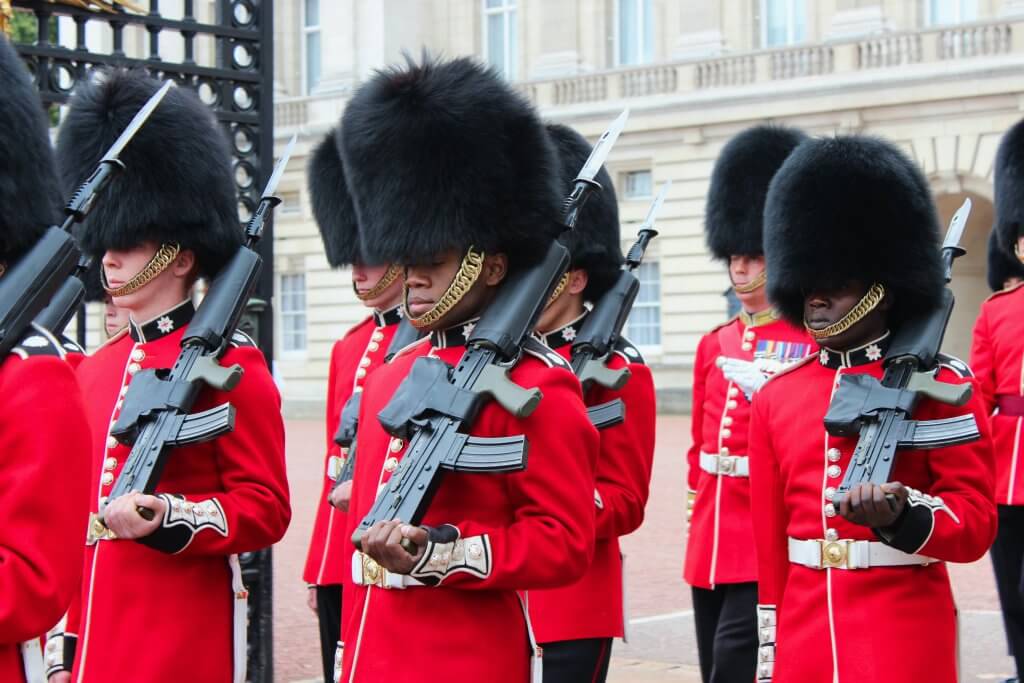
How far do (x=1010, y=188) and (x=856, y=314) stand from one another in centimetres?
273

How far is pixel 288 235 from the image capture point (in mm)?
25750

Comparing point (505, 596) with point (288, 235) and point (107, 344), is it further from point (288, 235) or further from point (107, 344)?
point (288, 235)

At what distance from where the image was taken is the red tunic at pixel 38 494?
245cm

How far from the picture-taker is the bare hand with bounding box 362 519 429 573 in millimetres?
2912

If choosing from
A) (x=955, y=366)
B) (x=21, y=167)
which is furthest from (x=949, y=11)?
(x=21, y=167)

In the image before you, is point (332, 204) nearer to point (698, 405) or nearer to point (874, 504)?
point (698, 405)

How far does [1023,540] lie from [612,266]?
1992 mm

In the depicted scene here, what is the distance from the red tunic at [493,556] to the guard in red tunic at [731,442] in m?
1.84

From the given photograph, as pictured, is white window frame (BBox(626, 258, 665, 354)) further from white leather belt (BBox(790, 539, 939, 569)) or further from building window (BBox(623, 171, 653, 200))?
white leather belt (BBox(790, 539, 939, 569))

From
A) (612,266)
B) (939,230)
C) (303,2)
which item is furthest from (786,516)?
(303,2)

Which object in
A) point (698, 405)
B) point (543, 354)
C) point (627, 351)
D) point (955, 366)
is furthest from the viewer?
point (698, 405)

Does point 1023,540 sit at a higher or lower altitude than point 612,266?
lower

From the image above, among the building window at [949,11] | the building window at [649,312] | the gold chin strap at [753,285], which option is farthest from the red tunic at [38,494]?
the building window at [649,312]

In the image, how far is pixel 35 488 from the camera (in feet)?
8.05
